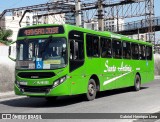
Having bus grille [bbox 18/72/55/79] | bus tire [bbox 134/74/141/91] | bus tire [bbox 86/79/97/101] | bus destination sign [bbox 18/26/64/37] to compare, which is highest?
bus destination sign [bbox 18/26/64/37]

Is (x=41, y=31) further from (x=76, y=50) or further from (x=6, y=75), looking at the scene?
(x=6, y=75)

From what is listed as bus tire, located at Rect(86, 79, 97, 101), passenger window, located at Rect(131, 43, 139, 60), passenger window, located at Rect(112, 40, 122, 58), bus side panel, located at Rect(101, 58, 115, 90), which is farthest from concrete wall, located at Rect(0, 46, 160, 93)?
passenger window, located at Rect(131, 43, 139, 60)

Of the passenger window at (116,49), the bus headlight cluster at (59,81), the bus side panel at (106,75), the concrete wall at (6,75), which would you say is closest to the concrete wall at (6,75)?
the concrete wall at (6,75)

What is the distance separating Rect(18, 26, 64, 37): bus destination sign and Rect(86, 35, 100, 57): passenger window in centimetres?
176

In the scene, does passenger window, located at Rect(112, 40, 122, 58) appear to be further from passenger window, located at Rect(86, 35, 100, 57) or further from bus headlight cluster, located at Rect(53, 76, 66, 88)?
bus headlight cluster, located at Rect(53, 76, 66, 88)

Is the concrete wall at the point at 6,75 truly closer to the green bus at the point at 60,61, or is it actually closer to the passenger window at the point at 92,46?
the green bus at the point at 60,61

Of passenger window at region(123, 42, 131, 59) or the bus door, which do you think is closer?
the bus door

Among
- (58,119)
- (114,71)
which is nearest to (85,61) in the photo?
(114,71)

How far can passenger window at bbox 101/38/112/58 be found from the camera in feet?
54.2

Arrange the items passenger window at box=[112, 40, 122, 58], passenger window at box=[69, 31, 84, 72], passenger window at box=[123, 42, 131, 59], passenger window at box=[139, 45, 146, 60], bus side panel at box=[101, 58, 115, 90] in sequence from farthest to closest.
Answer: passenger window at box=[139, 45, 146, 60], passenger window at box=[123, 42, 131, 59], passenger window at box=[112, 40, 122, 58], bus side panel at box=[101, 58, 115, 90], passenger window at box=[69, 31, 84, 72]

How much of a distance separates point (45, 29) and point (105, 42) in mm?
3761

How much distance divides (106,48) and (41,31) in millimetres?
3903

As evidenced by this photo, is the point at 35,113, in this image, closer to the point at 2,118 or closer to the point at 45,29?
the point at 2,118

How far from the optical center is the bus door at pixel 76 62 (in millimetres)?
13719
